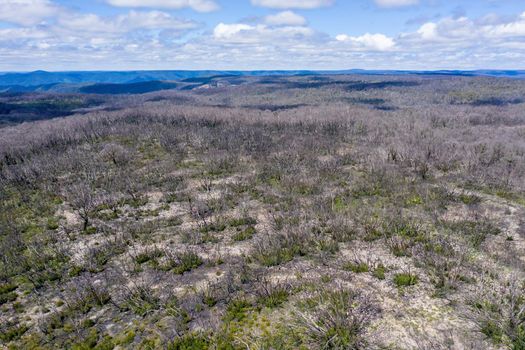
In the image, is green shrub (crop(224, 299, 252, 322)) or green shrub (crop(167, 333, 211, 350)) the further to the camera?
green shrub (crop(224, 299, 252, 322))

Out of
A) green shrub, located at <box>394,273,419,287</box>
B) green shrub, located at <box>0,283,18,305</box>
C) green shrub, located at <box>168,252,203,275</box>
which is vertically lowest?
green shrub, located at <box>0,283,18,305</box>

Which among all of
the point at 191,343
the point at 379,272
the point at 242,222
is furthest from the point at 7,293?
the point at 379,272

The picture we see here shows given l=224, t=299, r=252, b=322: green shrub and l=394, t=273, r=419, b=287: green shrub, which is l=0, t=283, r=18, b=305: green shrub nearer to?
l=224, t=299, r=252, b=322: green shrub

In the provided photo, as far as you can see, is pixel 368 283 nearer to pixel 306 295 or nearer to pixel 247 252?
pixel 306 295

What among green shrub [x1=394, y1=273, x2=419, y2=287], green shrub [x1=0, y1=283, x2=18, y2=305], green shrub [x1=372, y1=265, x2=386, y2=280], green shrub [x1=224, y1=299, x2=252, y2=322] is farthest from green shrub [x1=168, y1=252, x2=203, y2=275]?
green shrub [x1=394, y1=273, x2=419, y2=287]

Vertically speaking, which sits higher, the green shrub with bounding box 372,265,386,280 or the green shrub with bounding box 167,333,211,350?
the green shrub with bounding box 372,265,386,280

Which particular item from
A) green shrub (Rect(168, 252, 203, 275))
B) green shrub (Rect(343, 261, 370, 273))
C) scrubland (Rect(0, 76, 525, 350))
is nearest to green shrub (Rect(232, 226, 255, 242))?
scrubland (Rect(0, 76, 525, 350))

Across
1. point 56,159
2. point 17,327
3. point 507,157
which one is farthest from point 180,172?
point 507,157

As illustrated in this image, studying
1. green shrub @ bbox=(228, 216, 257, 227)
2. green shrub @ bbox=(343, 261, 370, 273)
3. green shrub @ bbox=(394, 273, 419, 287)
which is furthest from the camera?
green shrub @ bbox=(228, 216, 257, 227)

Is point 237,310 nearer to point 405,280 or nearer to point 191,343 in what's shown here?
point 191,343

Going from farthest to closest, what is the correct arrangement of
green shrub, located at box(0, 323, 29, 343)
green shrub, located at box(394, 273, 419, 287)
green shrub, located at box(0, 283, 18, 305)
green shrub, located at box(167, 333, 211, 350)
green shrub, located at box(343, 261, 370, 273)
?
green shrub, located at box(343, 261, 370, 273)
green shrub, located at box(0, 283, 18, 305)
green shrub, located at box(394, 273, 419, 287)
green shrub, located at box(0, 323, 29, 343)
green shrub, located at box(167, 333, 211, 350)
